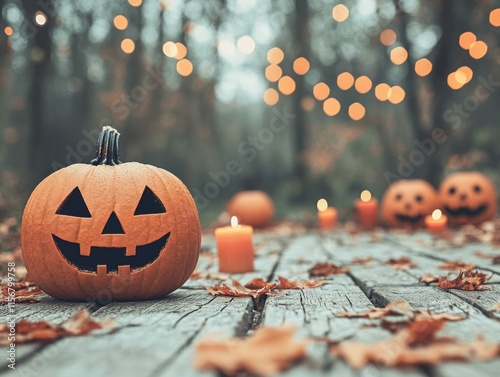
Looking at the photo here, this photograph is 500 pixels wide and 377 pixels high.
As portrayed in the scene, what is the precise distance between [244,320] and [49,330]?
2.21 feet

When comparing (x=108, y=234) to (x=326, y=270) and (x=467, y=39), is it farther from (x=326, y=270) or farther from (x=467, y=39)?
(x=467, y=39)

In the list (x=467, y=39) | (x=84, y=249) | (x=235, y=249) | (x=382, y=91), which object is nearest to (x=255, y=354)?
(x=84, y=249)

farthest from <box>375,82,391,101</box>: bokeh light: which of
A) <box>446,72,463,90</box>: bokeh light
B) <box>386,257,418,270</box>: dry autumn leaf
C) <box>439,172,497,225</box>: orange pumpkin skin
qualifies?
<box>386,257,418,270</box>: dry autumn leaf

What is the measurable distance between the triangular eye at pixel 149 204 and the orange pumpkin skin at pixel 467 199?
233 inches

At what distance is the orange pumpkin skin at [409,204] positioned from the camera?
25.0 feet

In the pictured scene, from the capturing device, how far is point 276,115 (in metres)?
18.7

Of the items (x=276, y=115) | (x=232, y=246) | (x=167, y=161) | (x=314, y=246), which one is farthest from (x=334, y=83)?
(x=232, y=246)

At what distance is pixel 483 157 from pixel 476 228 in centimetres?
775

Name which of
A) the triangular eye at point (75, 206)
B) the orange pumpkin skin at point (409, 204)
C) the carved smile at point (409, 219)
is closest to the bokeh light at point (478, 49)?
the orange pumpkin skin at point (409, 204)

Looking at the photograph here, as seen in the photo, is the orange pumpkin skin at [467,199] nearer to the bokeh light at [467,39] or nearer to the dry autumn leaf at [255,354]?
the bokeh light at [467,39]

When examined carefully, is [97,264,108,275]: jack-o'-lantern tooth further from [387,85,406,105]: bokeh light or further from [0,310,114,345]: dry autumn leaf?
[387,85,406,105]: bokeh light

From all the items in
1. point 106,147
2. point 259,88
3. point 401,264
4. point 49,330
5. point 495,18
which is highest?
point 259,88

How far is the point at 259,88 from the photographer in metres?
18.2

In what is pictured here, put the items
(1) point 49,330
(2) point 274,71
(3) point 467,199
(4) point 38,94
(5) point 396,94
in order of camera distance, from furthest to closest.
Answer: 1. (2) point 274,71
2. (5) point 396,94
3. (3) point 467,199
4. (4) point 38,94
5. (1) point 49,330
